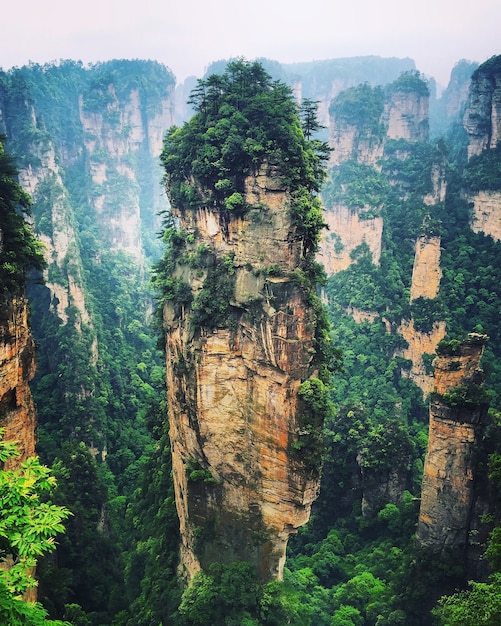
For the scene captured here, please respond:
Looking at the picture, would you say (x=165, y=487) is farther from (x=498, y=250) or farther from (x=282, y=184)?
(x=498, y=250)

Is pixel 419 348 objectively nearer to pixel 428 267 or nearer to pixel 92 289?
pixel 428 267

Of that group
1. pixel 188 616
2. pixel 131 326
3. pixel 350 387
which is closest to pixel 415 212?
pixel 350 387

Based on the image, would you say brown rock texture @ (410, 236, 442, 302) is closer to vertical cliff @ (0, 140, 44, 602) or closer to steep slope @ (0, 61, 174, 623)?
steep slope @ (0, 61, 174, 623)

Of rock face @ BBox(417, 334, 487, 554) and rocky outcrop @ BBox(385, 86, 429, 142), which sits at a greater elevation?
rocky outcrop @ BBox(385, 86, 429, 142)

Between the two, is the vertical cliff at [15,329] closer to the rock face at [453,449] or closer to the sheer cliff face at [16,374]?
the sheer cliff face at [16,374]

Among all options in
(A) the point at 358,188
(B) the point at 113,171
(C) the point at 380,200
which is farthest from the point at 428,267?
(B) the point at 113,171

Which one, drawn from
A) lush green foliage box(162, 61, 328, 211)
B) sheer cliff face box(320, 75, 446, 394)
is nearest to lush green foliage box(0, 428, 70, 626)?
lush green foliage box(162, 61, 328, 211)
